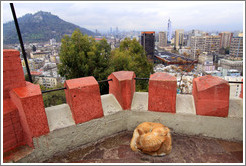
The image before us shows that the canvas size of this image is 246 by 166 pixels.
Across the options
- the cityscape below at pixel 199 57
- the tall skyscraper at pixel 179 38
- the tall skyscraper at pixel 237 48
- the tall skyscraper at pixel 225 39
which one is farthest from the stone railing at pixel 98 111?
the tall skyscraper at pixel 179 38

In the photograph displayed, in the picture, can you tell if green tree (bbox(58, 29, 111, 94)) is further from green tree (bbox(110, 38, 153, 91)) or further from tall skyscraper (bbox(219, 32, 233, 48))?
tall skyscraper (bbox(219, 32, 233, 48))

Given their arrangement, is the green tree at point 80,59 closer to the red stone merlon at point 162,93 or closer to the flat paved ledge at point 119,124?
the flat paved ledge at point 119,124

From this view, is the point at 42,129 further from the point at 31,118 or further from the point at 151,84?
the point at 151,84

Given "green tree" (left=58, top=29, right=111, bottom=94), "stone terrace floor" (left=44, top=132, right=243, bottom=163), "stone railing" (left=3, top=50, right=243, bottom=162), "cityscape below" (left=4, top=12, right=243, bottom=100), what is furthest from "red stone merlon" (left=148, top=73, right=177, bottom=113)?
"cityscape below" (left=4, top=12, right=243, bottom=100)

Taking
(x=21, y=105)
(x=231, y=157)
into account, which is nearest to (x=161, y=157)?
(x=231, y=157)

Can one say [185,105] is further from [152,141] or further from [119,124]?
[119,124]
